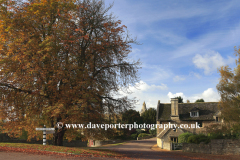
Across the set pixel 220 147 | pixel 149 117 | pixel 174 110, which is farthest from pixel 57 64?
pixel 149 117

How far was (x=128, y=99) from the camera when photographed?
17.8 metres

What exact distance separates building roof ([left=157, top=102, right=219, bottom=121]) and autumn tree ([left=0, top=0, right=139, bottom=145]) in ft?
86.5

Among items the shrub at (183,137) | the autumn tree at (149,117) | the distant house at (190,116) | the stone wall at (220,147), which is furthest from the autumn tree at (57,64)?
the autumn tree at (149,117)

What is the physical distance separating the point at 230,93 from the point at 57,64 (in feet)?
73.6

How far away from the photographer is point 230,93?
83.5 feet

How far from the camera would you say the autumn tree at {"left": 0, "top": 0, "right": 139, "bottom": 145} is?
14.8 metres

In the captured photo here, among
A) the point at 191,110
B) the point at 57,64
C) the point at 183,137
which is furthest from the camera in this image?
the point at 191,110

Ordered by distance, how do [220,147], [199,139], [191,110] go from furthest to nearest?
[191,110], [199,139], [220,147]

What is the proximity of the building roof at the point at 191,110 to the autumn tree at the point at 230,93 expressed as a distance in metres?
14.4

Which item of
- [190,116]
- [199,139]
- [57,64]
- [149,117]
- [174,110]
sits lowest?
[199,139]

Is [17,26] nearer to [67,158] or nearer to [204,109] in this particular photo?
[67,158]

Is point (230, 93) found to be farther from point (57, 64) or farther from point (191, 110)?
point (57, 64)

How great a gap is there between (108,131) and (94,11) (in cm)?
1080

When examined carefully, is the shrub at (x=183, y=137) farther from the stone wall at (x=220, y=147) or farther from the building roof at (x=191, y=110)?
the stone wall at (x=220, y=147)
